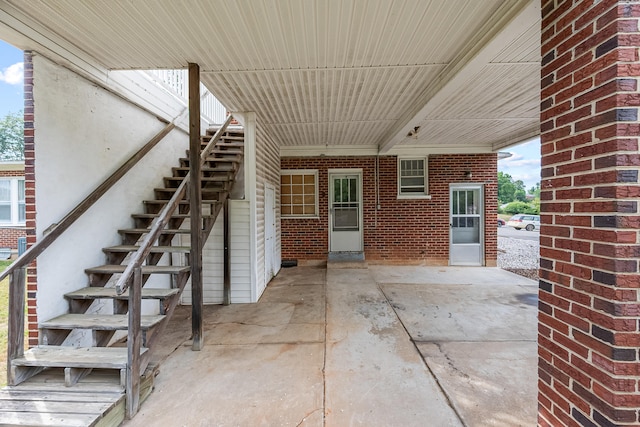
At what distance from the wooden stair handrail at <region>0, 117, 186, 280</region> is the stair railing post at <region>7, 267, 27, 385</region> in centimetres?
7

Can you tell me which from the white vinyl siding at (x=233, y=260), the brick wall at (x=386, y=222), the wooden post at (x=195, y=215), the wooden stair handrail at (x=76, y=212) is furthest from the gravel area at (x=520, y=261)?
the wooden stair handrail at (x=76, y=212)

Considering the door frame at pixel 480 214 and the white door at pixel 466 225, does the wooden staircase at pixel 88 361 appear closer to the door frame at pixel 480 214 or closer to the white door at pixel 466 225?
the door frame at pixel 480 214

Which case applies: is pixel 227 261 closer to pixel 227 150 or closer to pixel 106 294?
pixel 106 294

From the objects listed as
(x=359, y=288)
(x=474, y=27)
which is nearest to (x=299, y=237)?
(x=359, y=288)

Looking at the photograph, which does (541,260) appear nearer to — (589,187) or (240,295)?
(589,187)

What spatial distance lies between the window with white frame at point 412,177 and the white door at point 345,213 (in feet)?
3.86

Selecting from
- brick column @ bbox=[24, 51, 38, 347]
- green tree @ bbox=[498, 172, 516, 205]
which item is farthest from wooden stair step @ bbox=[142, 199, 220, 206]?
green tree @ bbox=[498, 172, 516, 205]

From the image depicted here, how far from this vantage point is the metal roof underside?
7.06 ft

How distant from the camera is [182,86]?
5156 mm

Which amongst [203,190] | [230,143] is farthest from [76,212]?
[230,143]

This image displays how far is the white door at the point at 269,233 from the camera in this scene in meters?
5.32

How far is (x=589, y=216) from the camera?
1.38 metres

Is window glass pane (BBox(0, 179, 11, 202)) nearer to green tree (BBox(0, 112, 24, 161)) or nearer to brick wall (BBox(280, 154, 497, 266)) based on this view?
brick wall (BBox(280, 154, 497, 266))

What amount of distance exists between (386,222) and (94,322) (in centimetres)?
609
